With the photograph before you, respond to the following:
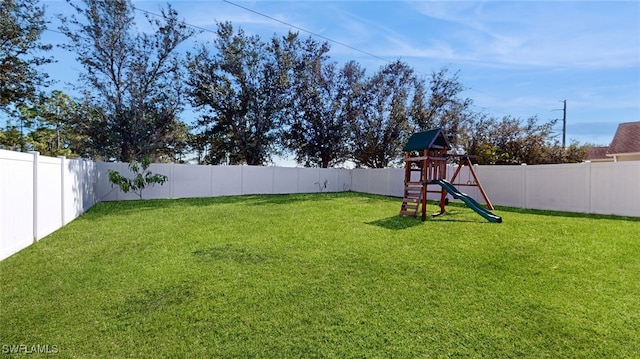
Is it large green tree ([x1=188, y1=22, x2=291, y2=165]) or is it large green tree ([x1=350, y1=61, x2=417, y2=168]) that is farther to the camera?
large green tree ([x1=350, y1=61, x2=417, y2=168])

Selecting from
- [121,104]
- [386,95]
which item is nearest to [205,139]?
[121,104]

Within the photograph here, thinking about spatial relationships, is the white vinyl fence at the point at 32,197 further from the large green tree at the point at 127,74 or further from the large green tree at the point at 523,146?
the large green tree at the point at 523,146

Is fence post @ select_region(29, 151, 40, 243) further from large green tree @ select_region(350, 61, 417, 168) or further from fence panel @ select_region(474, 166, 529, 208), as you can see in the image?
large green tree @ select_region(350, 61, 417, 168)

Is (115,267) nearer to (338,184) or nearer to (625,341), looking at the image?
(625,341)

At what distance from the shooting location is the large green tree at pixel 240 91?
14.7 meters

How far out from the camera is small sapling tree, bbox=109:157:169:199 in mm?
9881

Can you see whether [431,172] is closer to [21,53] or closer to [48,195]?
[48,195]

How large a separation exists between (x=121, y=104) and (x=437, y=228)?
13.4 meters

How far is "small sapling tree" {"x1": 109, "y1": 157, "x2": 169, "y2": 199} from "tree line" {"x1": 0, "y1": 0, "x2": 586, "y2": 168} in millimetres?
3084

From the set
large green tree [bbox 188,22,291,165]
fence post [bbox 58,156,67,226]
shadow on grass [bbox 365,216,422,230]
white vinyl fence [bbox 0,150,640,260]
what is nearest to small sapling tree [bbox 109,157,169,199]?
white vinyl fence [bbox 0,150,640,260]

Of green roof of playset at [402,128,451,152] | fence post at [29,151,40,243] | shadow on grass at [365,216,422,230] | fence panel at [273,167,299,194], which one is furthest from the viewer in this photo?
fence panel at [273,167,299,194]

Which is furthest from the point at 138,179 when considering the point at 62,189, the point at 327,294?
the point at 327,294

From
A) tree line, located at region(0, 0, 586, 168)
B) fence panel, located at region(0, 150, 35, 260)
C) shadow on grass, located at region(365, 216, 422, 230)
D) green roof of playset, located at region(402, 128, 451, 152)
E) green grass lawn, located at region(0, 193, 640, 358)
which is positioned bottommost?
green grass lawn, located at region(0, 193, 640, 358)

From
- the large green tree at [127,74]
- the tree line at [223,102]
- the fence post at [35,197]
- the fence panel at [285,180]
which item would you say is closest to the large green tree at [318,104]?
the tree line at [223,102]
